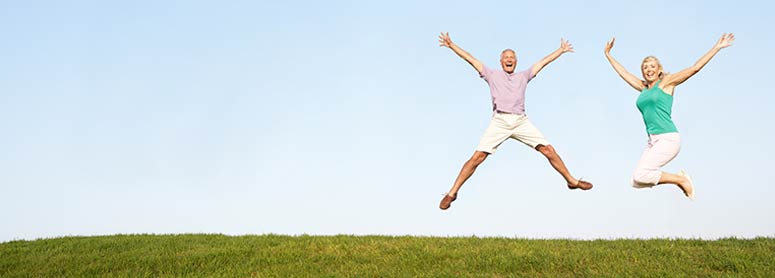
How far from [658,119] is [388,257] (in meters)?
4.94

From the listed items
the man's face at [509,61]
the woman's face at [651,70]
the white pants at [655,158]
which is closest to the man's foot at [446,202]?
the man's face at [509,61]

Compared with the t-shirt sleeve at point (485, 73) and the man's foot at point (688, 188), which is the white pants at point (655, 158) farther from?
the t-shirt sleeve at point (485, 73)

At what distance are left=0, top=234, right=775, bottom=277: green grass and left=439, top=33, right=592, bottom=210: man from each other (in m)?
1.18

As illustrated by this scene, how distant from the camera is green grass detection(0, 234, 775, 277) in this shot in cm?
1198

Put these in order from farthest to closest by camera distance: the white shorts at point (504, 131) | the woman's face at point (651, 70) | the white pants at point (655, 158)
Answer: the white shorts at point (504, 131)
the woman's face at point (651, 70)
the white pants at point (655, 158)

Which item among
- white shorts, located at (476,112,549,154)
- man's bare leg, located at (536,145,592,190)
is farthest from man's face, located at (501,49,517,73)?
man's bare leg, located at (536,145,592,190)

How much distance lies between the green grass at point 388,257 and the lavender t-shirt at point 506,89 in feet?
8.06

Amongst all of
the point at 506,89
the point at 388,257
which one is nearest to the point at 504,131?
the point at 506,89

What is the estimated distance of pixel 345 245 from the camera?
14.0m

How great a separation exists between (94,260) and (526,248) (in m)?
7.92

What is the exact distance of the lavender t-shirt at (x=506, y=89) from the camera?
1259cm

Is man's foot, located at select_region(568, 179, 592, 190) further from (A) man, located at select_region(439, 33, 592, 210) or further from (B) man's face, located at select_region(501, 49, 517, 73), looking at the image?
(B) man's face, located at select_region(501, 49, 517, 73)

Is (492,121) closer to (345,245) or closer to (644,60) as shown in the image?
(644,60)

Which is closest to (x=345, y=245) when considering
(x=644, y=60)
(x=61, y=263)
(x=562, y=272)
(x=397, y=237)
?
(x=397, y=237)
